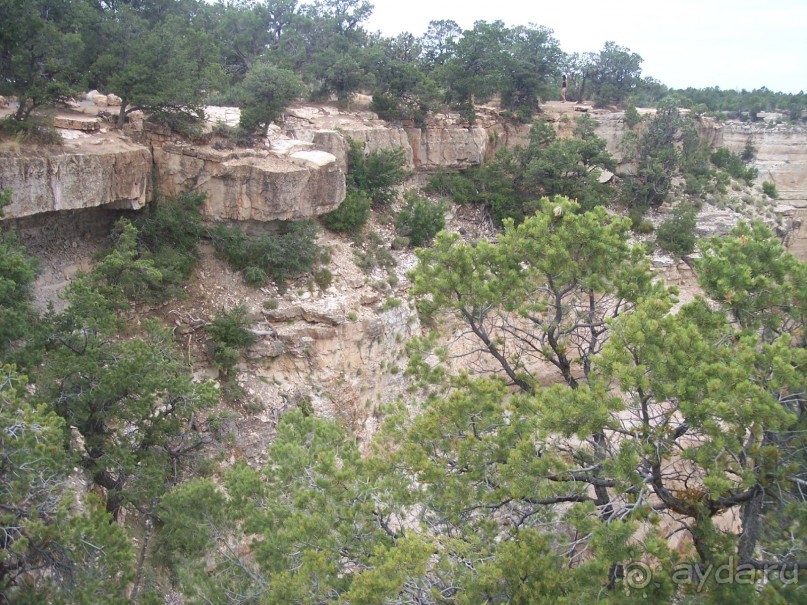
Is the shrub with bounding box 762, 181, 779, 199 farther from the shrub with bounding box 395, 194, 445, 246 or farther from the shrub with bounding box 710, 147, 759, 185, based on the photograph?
the shrub with bounding box 395, 194, 445, 246

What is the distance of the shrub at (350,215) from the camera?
21.0 meters

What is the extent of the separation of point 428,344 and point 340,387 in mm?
8627

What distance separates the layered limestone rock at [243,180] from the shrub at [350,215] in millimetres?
1995

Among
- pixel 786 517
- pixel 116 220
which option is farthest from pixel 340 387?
pixel 786 517

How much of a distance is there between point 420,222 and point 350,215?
3.07 meters

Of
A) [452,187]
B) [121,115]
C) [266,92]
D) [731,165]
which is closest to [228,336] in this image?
[121,115]

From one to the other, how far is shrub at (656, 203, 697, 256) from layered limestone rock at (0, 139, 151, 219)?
823 inches

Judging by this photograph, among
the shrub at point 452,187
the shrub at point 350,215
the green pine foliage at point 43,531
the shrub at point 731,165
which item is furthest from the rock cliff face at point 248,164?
the shrub at point 731,165

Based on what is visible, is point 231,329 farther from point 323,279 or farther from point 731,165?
point 731,165

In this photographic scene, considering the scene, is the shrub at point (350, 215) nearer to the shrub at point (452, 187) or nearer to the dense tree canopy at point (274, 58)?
the dense tree canopy at point (274, 58)

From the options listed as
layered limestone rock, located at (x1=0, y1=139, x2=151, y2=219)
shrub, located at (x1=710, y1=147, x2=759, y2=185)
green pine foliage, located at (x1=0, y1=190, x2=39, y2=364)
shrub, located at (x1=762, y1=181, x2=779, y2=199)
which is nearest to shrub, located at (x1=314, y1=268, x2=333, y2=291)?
layered limestone rock, located at (x1=0, y1=139, x2=151, y2=219)

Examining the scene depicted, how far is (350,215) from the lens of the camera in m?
21.0

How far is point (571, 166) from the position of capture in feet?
83.7

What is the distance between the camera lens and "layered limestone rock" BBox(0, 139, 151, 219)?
13672 mm
